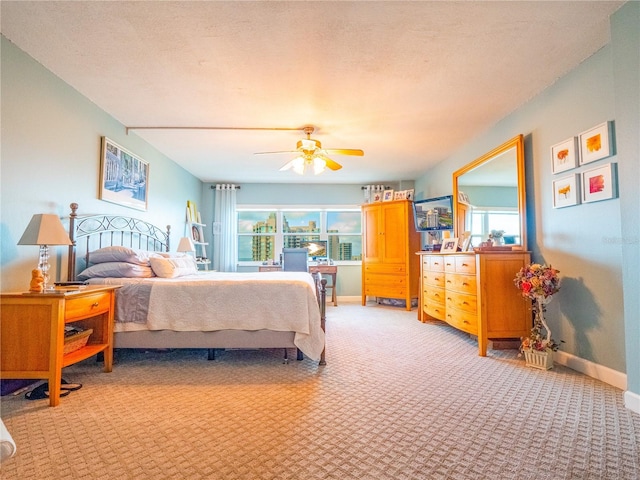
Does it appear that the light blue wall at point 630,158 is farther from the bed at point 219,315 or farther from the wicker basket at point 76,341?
the wicker basket at point 76,341

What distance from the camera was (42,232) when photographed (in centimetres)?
218

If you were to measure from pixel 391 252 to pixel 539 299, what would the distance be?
3.10 meters

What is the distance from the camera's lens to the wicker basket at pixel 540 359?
8.67ft

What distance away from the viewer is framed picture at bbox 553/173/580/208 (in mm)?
2600

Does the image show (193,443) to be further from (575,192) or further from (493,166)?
(493,166)

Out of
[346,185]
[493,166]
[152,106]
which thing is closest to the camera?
[152,106]

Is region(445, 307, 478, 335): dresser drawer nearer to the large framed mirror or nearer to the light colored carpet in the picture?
the light colored carpet

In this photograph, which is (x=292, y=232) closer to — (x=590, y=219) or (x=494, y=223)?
(x=494, y=223)

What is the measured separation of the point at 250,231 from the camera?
6.90m

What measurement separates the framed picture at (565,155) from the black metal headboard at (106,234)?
3971 millimetres

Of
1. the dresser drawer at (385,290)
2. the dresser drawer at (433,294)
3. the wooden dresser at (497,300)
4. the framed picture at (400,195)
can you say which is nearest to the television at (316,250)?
the dresser drawer at (385,290)

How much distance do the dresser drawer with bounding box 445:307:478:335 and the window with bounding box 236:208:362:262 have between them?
10.7 ft

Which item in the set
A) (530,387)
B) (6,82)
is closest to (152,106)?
(6,82)

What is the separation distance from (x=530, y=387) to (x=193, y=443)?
87.1 inches
